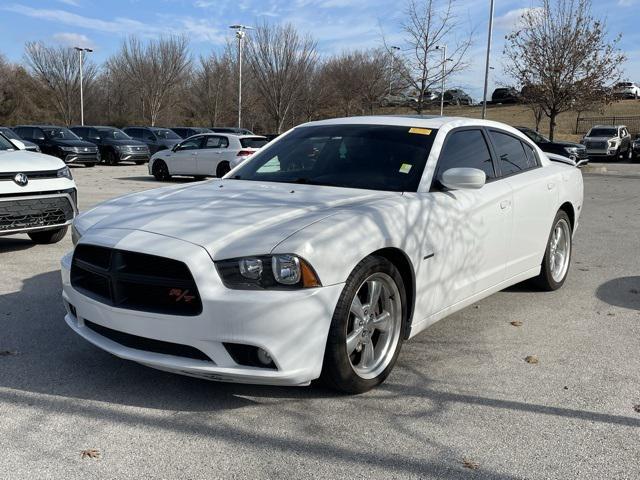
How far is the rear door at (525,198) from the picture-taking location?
5.18 metres

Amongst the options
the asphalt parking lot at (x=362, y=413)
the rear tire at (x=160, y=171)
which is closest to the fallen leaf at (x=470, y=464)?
the asphalt parking lot at (x=362, y=413)

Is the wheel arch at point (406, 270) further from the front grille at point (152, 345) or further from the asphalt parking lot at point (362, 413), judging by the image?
the front grille at point (152, 345)

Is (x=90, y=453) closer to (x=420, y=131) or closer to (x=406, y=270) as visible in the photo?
(x=406, y=270)

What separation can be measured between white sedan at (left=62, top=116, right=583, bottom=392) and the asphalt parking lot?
11.0 inches

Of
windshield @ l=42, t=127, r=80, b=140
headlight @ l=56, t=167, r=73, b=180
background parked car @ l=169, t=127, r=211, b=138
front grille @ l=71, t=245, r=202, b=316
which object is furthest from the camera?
→ background parked car @ l=169, t=127, r=211, b=138

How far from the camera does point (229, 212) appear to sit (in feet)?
12.6

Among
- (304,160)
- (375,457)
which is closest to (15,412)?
(375,457)

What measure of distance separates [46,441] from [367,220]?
78.5 inches

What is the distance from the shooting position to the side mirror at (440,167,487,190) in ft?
13.9

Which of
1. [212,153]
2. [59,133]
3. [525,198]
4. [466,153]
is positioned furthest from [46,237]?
[59,133]

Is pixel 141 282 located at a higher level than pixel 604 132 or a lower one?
lower

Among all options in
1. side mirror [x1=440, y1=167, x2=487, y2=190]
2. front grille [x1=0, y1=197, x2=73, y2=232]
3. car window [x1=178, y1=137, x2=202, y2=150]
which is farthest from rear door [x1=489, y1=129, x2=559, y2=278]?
car window [x1=178, y1=137, x2=202, y2=150]

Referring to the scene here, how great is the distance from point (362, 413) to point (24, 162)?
5602 mm

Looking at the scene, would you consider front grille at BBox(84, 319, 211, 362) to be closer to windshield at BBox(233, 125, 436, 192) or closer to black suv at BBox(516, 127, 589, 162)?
windshield at BBox(233, 125, 436, 192)
